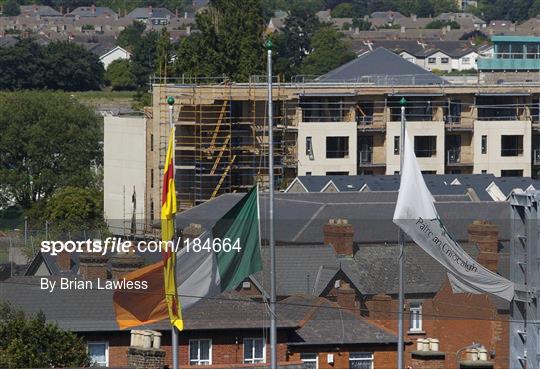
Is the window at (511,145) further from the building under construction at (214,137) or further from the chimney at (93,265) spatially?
the chimney at (93,265)

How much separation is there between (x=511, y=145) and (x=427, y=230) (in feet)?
190

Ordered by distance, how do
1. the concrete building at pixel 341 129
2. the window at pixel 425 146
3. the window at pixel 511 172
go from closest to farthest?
the concrete building at pixel 341 129 < the window at pixel 425 146 < the window at pixel 511 172

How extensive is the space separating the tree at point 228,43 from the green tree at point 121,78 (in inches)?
2791

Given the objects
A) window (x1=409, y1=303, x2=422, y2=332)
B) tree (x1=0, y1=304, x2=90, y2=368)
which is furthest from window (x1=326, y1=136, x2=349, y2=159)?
tree (x1=0, y1=304, x2=90, y2=368)

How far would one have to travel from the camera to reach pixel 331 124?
93938 mm

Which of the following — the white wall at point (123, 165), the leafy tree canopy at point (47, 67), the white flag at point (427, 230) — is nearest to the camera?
the white flag at point (427, 230)

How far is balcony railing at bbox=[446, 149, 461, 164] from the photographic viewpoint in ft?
316

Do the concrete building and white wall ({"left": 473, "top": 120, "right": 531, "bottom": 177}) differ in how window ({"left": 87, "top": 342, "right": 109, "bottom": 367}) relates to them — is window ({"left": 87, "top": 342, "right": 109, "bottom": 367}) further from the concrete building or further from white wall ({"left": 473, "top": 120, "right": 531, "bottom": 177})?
white wall ({"left": 473, "top": 120, "right": 531, "bottom": 177})

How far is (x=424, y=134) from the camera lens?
94000mm

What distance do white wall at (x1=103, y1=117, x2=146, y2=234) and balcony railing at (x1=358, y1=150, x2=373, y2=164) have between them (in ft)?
31.4

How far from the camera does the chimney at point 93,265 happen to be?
47.2 metres

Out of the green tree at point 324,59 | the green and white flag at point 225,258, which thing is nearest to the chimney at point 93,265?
the green and white flag at point 225,258

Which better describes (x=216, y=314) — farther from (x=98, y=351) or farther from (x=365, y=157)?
(x=365, y=157)

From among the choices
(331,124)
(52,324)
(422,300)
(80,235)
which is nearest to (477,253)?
(422,300)
